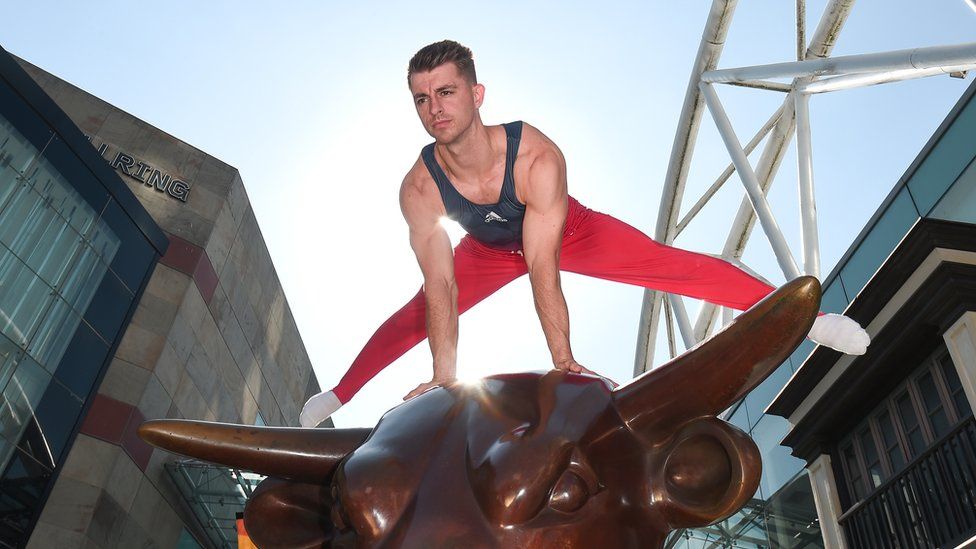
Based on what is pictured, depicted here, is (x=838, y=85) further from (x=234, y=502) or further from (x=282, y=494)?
(x=234, y=502)

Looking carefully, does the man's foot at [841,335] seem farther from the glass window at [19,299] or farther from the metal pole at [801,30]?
the glass window at [19,299]

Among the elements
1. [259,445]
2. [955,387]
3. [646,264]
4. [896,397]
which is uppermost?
[896,397]

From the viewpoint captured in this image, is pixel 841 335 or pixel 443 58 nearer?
pixel 443 58

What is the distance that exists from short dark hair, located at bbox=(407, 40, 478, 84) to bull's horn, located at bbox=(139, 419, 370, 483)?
4.10ft

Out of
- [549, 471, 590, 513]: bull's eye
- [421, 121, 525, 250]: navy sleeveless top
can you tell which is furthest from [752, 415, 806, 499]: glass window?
[549, 471, 590, 513]: bull's eye

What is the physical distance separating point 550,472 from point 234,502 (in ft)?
63.3

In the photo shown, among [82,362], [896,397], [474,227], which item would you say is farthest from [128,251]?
[474,227]

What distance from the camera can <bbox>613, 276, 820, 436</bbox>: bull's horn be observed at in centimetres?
161

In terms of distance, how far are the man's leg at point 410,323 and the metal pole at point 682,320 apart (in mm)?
11287

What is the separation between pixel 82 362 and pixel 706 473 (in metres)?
16.5

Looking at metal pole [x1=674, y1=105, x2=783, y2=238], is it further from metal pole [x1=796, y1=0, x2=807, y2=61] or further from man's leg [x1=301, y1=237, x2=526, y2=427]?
man's leg [x1=301, y1=237, x2=526, y2=427]

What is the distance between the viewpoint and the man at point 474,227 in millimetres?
2770

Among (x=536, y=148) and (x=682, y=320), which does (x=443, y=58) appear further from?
(x=682, y=320)

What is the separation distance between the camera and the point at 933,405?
10.3 meters
